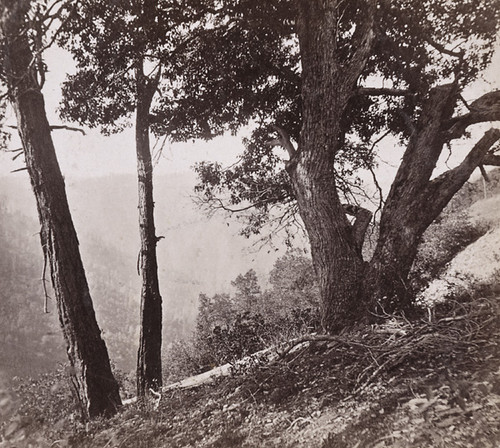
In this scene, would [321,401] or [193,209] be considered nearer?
[321,401]

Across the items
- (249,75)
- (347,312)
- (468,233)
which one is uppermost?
(249,75)

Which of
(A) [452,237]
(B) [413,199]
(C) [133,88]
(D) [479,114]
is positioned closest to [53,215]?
(C) [133,88]

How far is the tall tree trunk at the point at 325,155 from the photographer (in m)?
4.27

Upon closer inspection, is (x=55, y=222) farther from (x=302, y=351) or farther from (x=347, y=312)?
(x=347, y=312)

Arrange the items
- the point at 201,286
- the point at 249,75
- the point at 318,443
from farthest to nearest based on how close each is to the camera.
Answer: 1. the point at 201,286
2. the point at 249,75
3. the point at 318,443

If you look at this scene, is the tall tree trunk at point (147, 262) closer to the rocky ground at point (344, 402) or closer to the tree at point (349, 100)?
the tree at point (349, 100)

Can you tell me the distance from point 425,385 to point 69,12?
5.82m

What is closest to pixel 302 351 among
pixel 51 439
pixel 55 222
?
pixel 51 439

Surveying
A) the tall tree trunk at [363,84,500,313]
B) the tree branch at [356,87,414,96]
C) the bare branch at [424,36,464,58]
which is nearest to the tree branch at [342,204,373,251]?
the tall tree trunk at [363,84,500,313]

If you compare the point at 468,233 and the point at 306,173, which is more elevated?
the point at 306,173

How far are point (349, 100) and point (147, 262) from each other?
165 inches

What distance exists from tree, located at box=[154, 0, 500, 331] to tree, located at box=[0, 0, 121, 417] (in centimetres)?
269

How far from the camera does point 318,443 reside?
2.30 meters

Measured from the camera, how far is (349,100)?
521 centimetres
